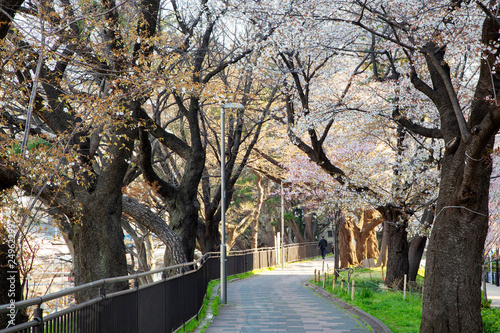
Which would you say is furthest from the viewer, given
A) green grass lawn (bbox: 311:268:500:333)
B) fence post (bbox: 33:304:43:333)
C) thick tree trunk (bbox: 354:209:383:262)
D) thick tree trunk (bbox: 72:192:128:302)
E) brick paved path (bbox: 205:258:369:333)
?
thick tree trunk (bbox: 354:209:383:262)

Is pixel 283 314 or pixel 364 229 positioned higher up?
pixel 364 229

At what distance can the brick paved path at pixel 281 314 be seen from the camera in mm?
11844

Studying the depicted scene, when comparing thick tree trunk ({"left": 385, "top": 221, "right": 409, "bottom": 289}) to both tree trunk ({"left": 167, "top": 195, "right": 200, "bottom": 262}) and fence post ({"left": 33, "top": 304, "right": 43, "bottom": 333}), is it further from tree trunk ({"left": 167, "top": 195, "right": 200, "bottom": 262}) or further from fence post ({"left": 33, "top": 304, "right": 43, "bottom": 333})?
fence post ({"left": 33, "top": 304, "right": 43, "bottom": 333})

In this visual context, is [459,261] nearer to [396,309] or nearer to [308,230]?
[396,309]

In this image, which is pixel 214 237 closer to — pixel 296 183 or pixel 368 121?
pixel 296 183

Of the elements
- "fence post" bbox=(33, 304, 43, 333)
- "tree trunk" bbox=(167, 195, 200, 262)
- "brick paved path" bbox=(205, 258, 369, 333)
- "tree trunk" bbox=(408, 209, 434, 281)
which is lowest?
"brick paved path" bbox=(205, 258, 369, 333)

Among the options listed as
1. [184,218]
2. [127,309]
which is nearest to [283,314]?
[184,218]

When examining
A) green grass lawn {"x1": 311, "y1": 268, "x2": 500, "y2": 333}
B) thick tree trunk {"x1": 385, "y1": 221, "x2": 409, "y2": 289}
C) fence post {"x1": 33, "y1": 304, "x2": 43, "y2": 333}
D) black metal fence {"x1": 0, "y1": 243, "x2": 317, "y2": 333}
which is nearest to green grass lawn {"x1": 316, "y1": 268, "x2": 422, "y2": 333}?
green grass lawn {"x1": 311, "y1": 268, "x2": 500, "y2": 333}

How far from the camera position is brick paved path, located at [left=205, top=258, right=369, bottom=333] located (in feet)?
38.9

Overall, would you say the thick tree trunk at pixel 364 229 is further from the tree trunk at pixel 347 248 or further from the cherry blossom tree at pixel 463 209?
the cherry blossom tree at pixel 463 209

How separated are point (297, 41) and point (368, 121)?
4688 millimetres

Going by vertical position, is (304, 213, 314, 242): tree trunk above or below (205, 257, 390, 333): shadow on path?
above

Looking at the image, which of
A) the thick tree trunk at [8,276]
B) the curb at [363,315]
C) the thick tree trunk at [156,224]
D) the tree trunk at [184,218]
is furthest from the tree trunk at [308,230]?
the thick tree trunk at [8,276]

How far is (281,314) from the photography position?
571 inches
